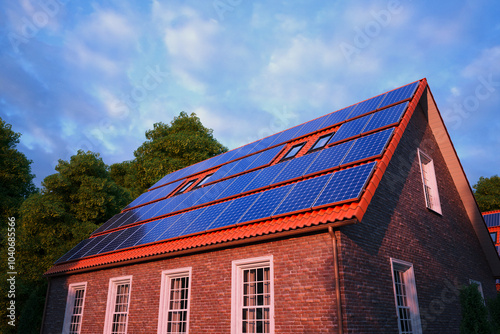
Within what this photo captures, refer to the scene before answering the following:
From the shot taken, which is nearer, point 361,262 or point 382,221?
point 361,262

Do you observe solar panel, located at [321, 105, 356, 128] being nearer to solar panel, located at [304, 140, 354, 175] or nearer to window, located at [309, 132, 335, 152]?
window, located at [309, 132, 335, 152]

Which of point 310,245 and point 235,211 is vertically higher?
point 235,211

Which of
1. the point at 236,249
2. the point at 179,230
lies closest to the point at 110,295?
the point at 179,230

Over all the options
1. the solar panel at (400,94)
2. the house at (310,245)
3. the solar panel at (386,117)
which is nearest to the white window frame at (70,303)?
the house at (310,245)

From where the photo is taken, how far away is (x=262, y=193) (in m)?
11.2

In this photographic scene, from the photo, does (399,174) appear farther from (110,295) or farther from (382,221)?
(110,295)

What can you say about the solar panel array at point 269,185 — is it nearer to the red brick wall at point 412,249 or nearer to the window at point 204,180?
the window at point 204,180

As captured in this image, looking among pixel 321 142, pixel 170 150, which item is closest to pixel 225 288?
pixel 321 142

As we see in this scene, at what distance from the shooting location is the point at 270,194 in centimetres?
1075

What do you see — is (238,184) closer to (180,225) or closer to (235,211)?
(235,211)

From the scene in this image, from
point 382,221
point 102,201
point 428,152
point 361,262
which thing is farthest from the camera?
point 102,201

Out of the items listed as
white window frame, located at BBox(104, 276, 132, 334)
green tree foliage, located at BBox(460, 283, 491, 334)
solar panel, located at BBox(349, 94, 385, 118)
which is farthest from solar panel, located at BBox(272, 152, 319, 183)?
white window frame, located at BBox(104, 276, 132, 334)

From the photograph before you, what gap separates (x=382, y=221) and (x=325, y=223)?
2.45 meters

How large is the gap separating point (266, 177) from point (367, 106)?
202 inches
